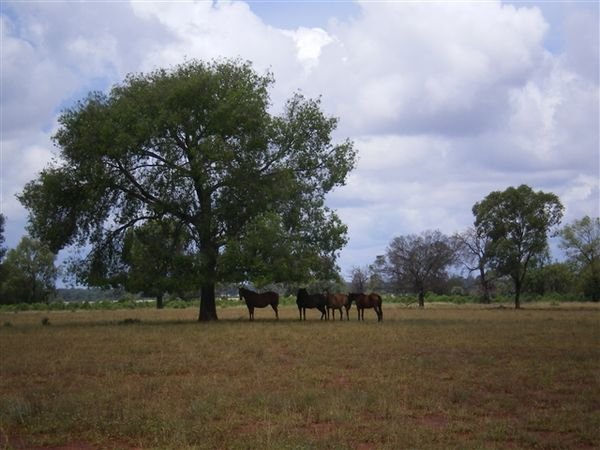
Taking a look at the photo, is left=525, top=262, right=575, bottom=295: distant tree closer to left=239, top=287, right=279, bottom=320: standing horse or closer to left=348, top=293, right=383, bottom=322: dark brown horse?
left=348, top=293, right=383, bottom=322: dark brown horse

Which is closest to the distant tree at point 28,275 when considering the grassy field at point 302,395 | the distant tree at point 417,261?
the distant tree at point 417,261

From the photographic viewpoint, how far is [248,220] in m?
35.0

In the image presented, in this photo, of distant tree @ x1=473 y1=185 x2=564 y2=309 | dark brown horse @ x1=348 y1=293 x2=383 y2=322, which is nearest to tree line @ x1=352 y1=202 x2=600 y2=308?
→ distant tree @ x1=473 y1=185 x2=564 y2=309

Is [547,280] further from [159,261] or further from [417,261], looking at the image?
[159,261]

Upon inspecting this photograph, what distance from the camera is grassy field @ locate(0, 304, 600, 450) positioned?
31.4ft

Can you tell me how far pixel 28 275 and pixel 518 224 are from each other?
67972 mm

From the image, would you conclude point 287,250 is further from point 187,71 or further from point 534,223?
point 534,223

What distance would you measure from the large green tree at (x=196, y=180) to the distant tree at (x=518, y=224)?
28.7 metres

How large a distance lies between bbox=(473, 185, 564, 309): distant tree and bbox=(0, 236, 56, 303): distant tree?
59.1 metres

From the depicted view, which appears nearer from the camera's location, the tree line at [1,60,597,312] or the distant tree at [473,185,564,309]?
the tree line at [1,60,597,312]

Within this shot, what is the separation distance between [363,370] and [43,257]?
89.9 metres

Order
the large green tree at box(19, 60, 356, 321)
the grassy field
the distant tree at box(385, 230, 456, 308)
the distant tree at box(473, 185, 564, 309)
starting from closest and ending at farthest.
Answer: the grassy field, the large green tree at box(19, 60, 356, 321), the distant tree at box(473, 185, 564, 309), the distant tree at box(385, 230, 456, 308)

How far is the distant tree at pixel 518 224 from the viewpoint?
198 ft

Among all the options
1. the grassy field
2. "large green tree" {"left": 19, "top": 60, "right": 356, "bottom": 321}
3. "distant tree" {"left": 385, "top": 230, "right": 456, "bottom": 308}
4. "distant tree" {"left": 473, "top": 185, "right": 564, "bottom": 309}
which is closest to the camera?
the grassy field
